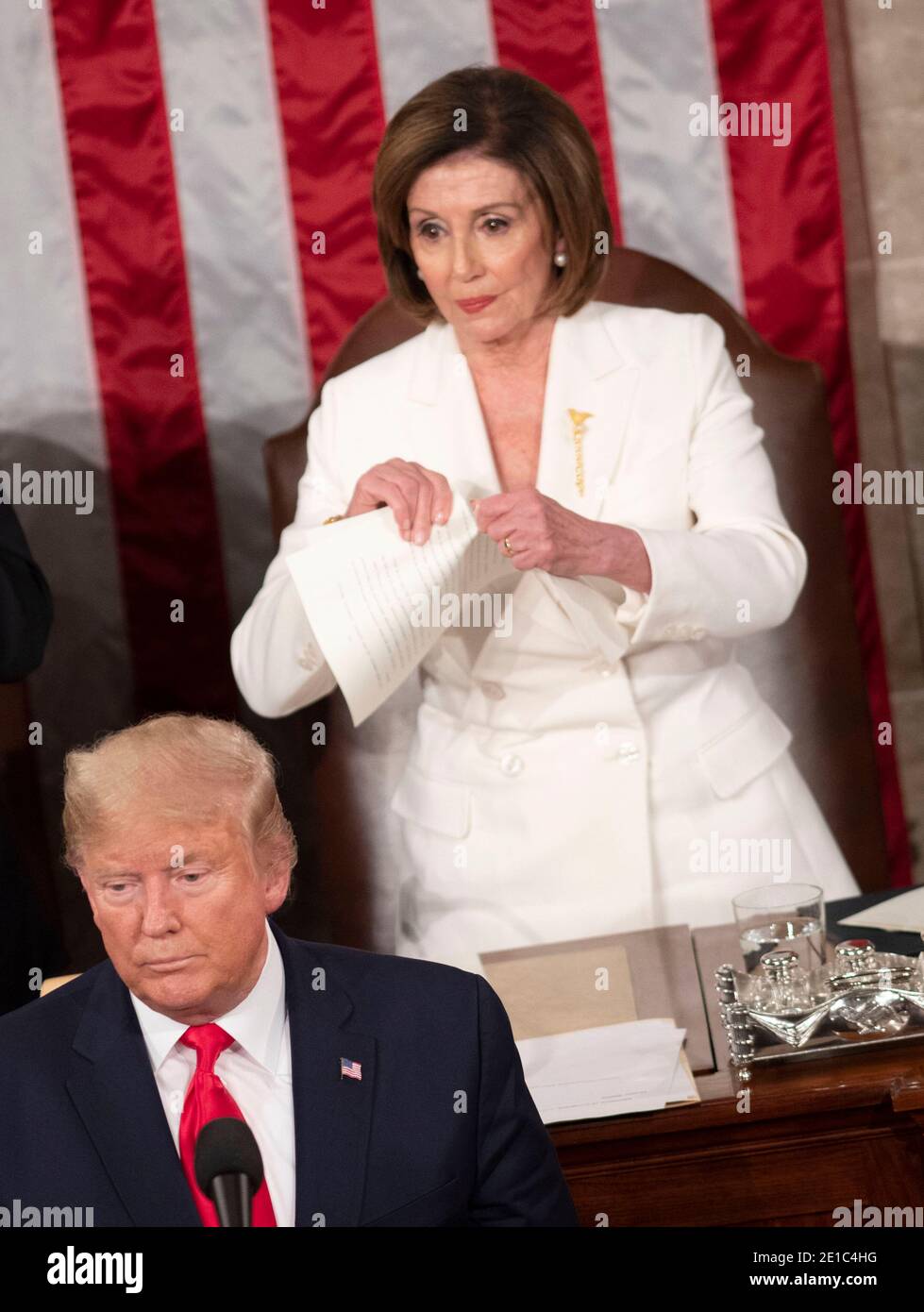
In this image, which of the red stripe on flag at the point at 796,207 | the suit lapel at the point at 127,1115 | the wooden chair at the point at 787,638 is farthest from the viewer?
the red stripe on flag at the point at 796,207

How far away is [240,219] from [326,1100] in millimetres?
2279

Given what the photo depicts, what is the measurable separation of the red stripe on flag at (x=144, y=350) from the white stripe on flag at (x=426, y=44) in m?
0.47

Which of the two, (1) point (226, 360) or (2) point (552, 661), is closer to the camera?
(2) point (552, 661)

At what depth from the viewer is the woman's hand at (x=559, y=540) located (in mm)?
2408

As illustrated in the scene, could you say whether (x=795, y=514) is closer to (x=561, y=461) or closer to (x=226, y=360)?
(x=561, y=461)

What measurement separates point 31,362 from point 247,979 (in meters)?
2.17

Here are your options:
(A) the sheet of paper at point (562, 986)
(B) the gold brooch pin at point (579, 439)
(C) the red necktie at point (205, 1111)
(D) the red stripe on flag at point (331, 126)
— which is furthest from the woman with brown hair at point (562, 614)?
(C) the red necktie at point (205, 1111)

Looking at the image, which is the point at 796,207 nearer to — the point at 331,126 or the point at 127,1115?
the point at 331,126

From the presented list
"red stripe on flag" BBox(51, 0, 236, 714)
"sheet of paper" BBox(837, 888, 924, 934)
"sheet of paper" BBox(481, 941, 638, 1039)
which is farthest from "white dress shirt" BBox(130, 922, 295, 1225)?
"red stripe on flag" BBox(51, 0, 236, 714)

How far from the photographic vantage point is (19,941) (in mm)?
2465

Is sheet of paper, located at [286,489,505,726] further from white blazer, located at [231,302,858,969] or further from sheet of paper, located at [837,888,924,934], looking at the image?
sheet of paper, located at [837,888,924,934]

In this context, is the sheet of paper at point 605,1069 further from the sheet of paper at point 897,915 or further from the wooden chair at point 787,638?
the wooden chair at point 787,638
